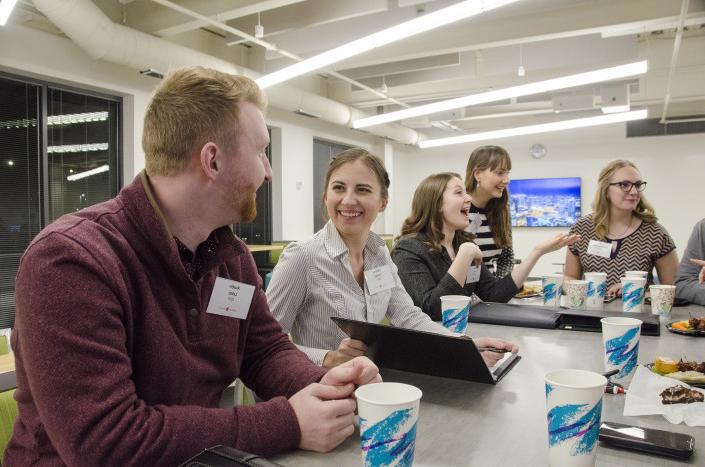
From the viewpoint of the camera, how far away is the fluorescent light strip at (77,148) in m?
5.61

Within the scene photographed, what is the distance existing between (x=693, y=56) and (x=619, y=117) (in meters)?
1.17

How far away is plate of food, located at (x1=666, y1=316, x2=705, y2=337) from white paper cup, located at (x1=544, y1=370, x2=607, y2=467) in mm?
1185

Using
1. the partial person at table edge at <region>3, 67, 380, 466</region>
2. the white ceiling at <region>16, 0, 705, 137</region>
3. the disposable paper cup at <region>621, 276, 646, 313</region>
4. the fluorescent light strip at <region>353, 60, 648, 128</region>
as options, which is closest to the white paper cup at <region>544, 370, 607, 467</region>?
the partial person at table edge at <region>3, 67, 380, 466</region>

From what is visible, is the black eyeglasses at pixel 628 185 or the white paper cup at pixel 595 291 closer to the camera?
the white paper cup at pixel 595 291

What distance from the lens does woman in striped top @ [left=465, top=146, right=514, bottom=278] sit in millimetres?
3277

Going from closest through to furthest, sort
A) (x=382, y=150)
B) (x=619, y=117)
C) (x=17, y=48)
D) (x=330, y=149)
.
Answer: (x=17, y=48), (x=619, y=117), (x=330, y=149), (x=382, y=150)

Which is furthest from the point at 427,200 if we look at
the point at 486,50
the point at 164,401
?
the point at 486,50

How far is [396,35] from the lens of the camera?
415cm

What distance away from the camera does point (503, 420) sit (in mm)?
1062

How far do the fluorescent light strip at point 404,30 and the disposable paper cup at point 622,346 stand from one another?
98.8 inches

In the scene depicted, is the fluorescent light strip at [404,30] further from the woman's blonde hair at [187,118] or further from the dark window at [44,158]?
the dark window at [44,158]

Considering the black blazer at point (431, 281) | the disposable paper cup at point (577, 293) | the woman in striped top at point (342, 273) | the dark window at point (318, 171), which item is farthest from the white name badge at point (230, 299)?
the dark window at point (318, 171)

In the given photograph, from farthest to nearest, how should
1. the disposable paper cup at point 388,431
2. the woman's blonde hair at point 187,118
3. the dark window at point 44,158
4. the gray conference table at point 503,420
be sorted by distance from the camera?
the dark window at point 44,158 < the woman's blonde hair at point 187,118 < the gray conference table at point 503,420 < the disposable paper cup at point 388,431

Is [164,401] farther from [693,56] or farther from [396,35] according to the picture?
[693,56]
